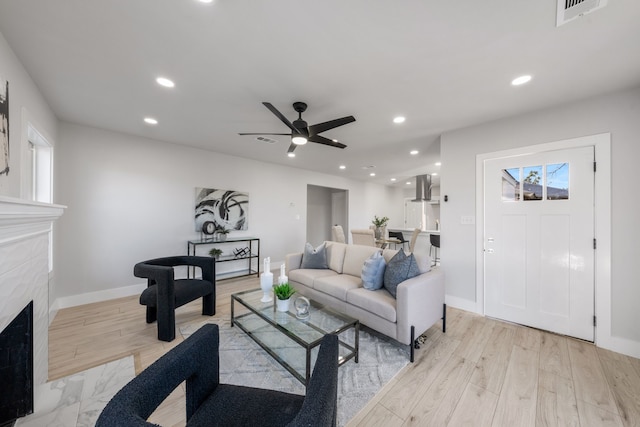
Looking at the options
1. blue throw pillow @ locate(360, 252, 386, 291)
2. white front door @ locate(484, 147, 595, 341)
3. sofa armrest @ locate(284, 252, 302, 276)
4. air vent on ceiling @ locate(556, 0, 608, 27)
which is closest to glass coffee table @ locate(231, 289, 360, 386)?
blue throw pillow @ locate(360, 252, 386, 291)

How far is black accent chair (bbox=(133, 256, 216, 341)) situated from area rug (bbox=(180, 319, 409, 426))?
1.84 feet

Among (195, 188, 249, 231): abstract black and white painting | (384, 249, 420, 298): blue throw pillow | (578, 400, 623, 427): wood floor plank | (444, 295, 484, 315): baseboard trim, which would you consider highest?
(195, 188, 249, 231): abstract black and white painting

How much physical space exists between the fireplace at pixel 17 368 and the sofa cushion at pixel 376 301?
2376 mm

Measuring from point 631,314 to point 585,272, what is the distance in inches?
17.4

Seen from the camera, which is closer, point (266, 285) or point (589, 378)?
point (589, 378)

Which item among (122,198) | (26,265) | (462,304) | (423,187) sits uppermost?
(423,187)

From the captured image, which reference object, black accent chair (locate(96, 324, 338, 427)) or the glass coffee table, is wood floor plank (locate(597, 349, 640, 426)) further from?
black accent chair (locate(96, 324, 338, 427))

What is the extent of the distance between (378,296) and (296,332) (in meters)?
0.93

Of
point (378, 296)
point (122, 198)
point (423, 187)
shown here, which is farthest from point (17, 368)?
point (423, 187)

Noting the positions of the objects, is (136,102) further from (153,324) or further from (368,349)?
(368,349)

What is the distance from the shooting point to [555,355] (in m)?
2.22

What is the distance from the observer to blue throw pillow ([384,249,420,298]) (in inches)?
92.7

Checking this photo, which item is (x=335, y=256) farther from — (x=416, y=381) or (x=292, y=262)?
(x=416, y=381)

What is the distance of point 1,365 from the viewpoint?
4.57 feet
